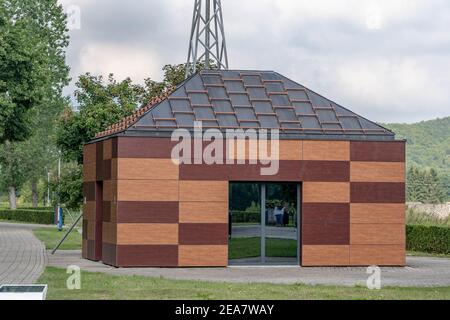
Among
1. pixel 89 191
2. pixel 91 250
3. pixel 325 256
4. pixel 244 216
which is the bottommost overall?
pixel 91 250

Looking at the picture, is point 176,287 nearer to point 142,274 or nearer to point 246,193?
point 142,274

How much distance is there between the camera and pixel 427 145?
16338 cm

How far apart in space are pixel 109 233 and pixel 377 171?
26.9ft

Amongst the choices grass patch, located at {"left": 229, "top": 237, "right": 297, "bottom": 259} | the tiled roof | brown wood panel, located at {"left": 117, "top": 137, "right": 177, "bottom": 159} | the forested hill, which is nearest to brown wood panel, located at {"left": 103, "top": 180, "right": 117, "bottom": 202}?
brown wood panel, located at {"left": 117, "top": 137, "right": 177, "bottom": 159}

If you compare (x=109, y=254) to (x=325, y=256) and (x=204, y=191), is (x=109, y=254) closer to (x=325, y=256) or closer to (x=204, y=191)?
(x=204, y=191)

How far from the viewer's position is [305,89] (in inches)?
1246

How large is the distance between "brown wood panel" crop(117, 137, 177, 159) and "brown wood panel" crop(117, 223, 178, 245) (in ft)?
6.45

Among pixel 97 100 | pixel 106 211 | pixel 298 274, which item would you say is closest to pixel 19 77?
pixel 97 100

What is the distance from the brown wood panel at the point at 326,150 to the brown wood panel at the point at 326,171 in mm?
148

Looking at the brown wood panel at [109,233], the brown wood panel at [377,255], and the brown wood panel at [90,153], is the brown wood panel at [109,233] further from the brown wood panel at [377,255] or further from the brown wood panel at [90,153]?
the brown wood panel at [377,255]

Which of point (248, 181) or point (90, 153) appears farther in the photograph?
point (90, 153)

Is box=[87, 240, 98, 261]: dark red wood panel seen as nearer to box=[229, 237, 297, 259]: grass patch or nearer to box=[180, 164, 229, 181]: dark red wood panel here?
box=[180, 164, 229, 181]: dark red wood panel

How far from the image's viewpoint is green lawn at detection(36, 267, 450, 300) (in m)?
18.8
